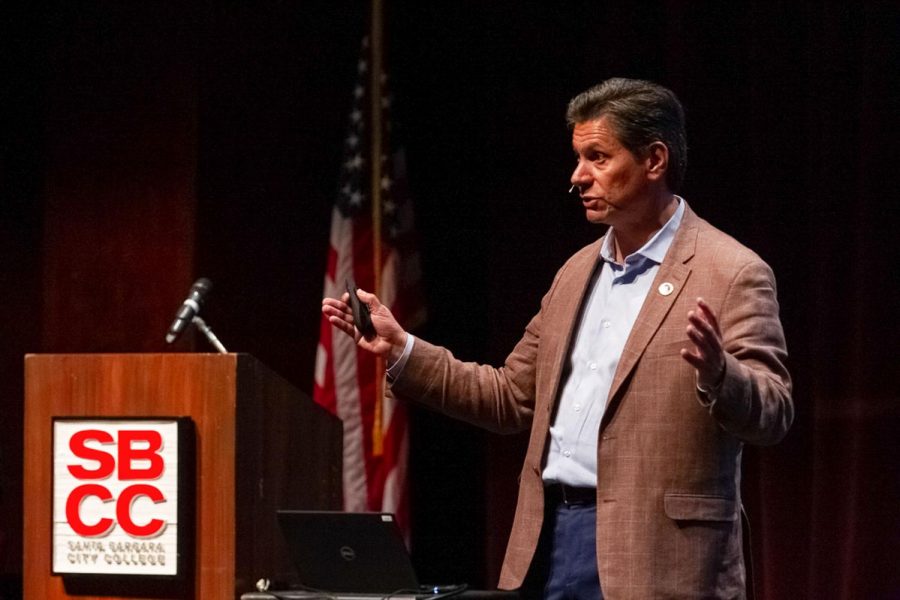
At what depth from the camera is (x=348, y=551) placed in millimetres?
2729

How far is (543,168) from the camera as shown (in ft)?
14.8

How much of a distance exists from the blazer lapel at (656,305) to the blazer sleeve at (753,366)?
0.34 feet

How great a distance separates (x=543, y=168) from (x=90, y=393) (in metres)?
2.09

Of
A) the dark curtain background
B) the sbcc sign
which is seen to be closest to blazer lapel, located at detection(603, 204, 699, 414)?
the sbcc sign

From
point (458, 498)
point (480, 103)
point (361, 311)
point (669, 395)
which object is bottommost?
point (458, 498)

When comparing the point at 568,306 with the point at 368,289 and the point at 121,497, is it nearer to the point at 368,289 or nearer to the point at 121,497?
the point at 121,497

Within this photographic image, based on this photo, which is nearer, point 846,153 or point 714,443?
point 714,443

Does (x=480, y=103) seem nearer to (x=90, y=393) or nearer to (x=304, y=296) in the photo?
(x=304, y=296)

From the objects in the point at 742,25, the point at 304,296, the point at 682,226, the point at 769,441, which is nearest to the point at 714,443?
the point at 769,441

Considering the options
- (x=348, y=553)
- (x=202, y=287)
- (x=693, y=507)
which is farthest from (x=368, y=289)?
(x=693, y=507)

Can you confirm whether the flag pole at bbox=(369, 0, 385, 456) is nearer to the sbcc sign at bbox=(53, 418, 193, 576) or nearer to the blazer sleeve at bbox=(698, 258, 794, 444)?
the sbcc sign at bbox=(53, 418, 193, 576)

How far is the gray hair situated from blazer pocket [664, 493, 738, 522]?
63cm

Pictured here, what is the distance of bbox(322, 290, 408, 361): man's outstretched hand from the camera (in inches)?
103

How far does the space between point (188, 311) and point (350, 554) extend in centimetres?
77
